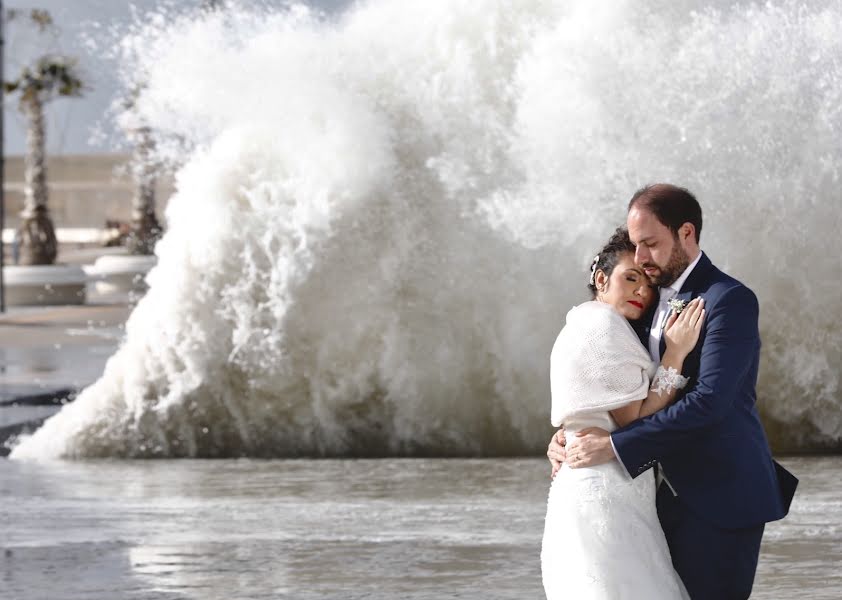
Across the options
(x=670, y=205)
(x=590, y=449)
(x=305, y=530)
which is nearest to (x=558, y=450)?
(x=590, y=449)

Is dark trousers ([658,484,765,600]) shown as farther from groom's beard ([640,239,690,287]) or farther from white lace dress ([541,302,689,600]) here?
groom's beard ([640,239,690,287])

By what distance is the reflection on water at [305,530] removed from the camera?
6801mm

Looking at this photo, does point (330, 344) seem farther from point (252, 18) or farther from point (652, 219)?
point (652, 219)

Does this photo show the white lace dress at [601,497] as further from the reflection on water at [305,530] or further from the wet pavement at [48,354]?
the wet pavement at [48,354]

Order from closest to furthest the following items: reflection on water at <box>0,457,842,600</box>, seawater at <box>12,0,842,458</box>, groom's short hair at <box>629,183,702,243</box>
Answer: groom's short hair at <box>629,183,702,243</box> → reflection on water at <box>0,457,842,600</box> → seawater at <box>12,0,842,458</box>

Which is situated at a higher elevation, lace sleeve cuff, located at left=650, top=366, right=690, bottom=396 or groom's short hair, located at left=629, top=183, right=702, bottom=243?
groom's short hair, located at left=629, top=183, right=702, bottom=243

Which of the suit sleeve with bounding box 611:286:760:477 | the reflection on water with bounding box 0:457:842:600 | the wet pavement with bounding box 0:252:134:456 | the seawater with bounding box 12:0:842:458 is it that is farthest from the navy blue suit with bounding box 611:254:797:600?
the wet pavement with bounding box 0:252:134:456

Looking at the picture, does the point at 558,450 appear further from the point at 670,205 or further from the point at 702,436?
the point at 670,205

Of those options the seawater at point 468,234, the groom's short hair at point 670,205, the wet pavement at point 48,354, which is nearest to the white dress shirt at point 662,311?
the groom's short hair at point 670,205

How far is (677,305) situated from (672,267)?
0.09 m

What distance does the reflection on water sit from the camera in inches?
268

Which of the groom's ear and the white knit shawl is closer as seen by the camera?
the white knit shawl

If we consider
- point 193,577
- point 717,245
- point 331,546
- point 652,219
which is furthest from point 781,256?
point 652,219

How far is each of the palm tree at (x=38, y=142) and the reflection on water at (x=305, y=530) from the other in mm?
24240
